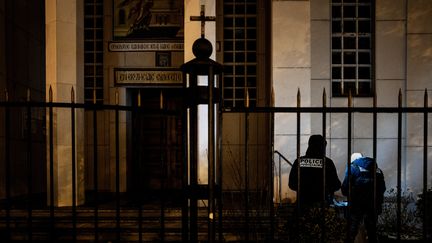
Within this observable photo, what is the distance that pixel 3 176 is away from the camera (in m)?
8.75

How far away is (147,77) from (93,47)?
1.74 m

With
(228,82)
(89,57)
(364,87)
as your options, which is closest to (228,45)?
(228,82)

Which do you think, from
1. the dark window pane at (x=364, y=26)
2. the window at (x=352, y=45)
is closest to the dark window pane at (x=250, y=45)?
the window at (x=352, y=45)

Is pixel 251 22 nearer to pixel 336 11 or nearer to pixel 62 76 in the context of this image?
pixel 336 11

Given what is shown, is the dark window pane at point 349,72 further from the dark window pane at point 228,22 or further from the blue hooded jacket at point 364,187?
the blue hooded jacket at point 364,187

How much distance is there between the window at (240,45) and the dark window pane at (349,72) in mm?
2331

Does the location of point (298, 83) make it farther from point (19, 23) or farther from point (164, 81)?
point (19, 23)

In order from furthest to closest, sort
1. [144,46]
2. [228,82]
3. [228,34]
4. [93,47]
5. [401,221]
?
[93,47] < [144,46] < [228,34] < [228,82] < [401,221]

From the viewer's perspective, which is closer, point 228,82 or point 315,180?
point 315,180

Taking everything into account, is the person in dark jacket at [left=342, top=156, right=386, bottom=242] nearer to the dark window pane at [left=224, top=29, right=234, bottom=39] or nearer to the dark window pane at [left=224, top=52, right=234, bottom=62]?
the dark window pane at [left=224, top=52, right=234, bottom=62]

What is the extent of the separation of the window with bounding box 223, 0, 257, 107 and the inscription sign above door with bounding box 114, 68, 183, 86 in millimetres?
1383

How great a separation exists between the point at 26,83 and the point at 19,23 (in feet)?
4.89

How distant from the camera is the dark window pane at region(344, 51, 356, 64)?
9.72m

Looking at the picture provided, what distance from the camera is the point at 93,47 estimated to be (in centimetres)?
1109
